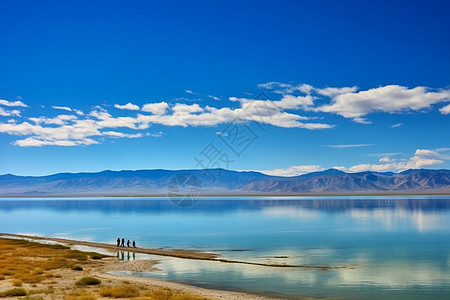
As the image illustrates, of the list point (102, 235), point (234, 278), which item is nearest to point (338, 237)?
point (234, 278)

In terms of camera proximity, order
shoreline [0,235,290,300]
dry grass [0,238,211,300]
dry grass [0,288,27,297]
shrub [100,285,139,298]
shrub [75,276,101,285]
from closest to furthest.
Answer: dry grass [0,288,27,297] < dry grass [0,238,211,300] < shrub [100,285,139,298] < shoreline [0,235,290,300] < shrub [75,276,101,285]

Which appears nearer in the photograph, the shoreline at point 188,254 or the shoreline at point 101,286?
the shoreline at point 101,286

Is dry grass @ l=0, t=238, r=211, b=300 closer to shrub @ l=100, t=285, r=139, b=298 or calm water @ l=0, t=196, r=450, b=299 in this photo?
shrub @ l=100, t=285, r=139, b=298

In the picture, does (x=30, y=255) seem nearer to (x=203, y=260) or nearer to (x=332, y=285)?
(x=203, y=260)

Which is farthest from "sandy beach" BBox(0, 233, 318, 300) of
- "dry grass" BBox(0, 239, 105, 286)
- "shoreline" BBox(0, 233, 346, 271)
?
"shoreline" BBox(0, 233, 346, 271)

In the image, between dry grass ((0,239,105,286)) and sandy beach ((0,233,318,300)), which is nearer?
sandy beach ((0,233,318,300))

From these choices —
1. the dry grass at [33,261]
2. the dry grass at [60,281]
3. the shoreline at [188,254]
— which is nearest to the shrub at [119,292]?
the dry grass at [60,281]

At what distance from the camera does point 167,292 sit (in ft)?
80.6

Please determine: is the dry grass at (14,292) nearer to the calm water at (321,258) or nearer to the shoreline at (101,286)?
the shoreline at (101,286)

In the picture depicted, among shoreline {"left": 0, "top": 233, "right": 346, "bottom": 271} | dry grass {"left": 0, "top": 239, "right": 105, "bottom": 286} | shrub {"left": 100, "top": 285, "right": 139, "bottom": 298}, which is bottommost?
shoreline {"left": 0, "top": 233, "right": 346, "bottom": 271}

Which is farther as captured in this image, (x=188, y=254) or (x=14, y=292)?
(x=188, y=254)

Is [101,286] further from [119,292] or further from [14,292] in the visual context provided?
[14,292]

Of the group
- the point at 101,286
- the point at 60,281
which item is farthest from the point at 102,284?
the point at 60,281

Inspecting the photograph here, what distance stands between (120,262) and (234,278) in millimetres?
12407
